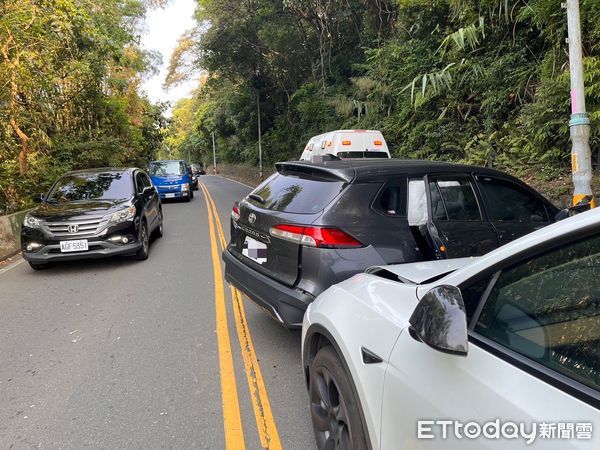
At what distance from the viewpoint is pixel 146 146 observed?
33969 mm

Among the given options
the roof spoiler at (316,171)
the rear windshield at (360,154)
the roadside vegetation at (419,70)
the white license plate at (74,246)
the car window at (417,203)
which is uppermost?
the roadside vegetation at (419,70)

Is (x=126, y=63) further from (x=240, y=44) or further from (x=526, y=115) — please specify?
(x=526, y=115)

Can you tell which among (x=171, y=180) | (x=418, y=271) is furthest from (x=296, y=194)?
(x=171, y=180)

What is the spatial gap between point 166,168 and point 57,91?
4.91 m

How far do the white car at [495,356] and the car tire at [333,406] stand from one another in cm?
2

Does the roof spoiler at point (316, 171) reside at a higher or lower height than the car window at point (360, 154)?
lower

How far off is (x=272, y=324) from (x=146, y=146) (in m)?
31.7

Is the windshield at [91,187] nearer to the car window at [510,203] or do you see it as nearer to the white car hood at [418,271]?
the car window at [510,203]

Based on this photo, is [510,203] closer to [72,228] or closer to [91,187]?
[72,228]

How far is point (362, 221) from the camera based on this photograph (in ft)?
12.1

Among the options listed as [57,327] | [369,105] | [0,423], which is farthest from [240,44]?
[0,423]

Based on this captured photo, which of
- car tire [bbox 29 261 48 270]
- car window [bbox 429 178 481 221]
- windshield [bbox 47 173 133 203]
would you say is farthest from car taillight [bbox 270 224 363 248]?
car tire [bbox 29 261 48 270]

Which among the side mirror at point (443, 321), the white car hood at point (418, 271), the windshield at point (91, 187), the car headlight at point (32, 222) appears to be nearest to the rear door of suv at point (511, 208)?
the white car hood at point (418, 271)

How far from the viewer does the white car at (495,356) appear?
1.42m
